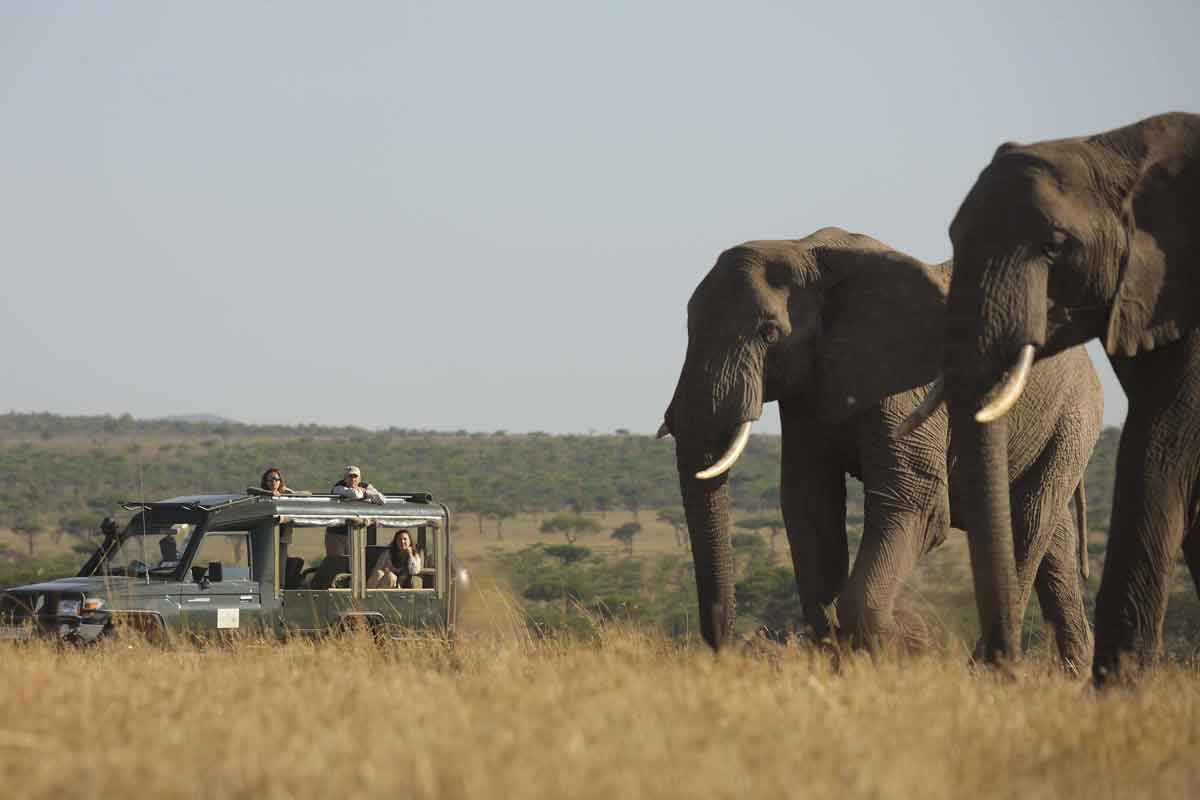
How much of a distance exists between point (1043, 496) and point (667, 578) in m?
29.0

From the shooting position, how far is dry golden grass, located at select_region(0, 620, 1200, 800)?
5641mm

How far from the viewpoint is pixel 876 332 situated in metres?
11.9

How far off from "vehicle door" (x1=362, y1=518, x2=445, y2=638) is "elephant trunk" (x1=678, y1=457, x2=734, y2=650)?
3477 millimetres

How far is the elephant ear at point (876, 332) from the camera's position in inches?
464

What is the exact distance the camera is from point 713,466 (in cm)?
1155

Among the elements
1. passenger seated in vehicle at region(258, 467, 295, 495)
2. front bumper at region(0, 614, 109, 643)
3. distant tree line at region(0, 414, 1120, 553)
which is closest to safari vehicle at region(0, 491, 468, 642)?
front bumper at region(0, 614, 109, 643)

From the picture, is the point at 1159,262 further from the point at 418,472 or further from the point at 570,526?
the point at 418,472

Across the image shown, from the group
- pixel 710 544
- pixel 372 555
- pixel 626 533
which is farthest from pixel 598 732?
pixel 626 533

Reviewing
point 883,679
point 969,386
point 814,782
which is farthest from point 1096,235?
point 814,782

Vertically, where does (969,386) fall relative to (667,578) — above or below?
above

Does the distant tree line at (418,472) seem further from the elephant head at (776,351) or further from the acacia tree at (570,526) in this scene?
the elephant head at (776,351)

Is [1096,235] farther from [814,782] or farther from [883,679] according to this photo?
[814,782]

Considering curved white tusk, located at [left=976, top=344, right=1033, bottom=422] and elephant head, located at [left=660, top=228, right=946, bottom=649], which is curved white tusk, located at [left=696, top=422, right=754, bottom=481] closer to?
elephant head, located at [left=660, top=228, right=946, bottom=649]

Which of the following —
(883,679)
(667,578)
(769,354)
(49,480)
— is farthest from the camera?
(49,480)
